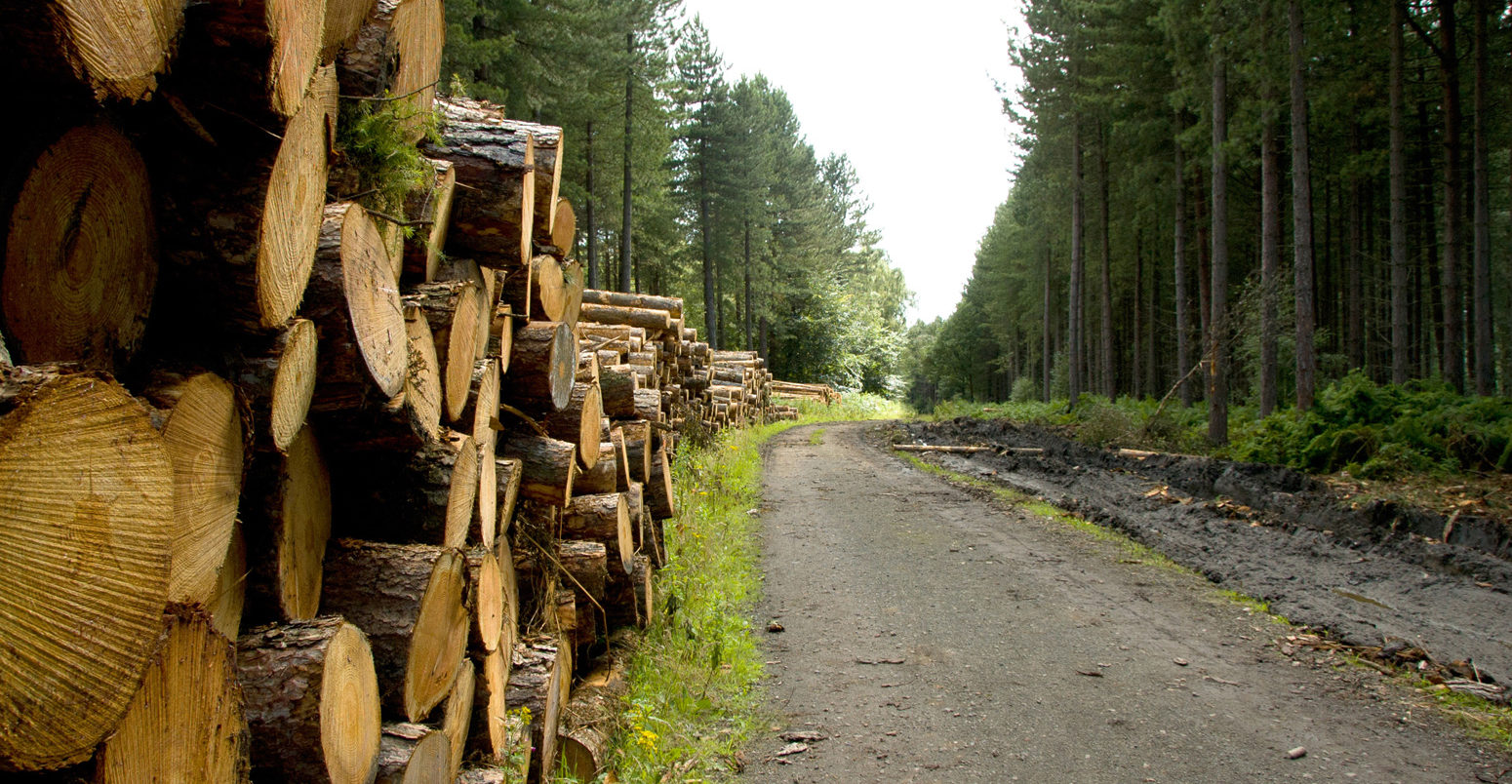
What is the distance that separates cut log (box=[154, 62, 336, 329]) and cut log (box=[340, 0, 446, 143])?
2.51ft

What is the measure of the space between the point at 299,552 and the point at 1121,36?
75.7ft

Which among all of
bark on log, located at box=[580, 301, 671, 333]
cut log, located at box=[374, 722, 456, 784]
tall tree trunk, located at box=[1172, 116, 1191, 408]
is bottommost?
cut log, located at box=[374, 722, 456, 784]

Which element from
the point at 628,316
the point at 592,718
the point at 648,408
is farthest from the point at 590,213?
the point at 592,718

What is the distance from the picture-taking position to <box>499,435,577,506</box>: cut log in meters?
4.06

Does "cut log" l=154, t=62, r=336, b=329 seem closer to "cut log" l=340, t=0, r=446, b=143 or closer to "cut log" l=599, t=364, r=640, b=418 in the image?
"cut log" l=340, t=0, r=446, b=143

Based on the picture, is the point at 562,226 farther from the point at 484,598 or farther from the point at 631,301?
the point at 631,301

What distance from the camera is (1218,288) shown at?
16562mm

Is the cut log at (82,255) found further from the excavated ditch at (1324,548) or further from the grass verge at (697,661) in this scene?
the excavated ditch at (1324,548)

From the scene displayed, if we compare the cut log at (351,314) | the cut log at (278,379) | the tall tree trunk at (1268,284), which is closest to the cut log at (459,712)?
the cut log at (351,314)

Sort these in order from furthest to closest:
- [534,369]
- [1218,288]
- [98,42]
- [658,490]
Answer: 1. [1218,288]
2. [658,490]
3. [534,369]
4. [98,42]

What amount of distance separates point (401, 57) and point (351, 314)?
3.73ft

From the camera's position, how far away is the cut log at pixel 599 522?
472 centimetres

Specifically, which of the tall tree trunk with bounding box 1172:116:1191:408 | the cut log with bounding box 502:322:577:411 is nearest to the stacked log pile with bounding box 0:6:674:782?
the cut log with bounding box 502:322:577:411

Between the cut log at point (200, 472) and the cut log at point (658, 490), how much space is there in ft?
15.7
